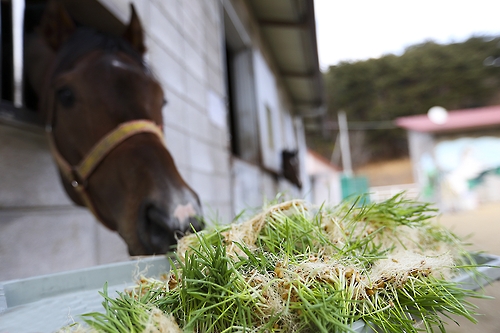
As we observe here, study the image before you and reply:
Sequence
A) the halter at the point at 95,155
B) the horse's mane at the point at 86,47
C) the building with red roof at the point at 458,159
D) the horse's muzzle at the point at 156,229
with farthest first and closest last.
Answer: the building with red roof at the point at 458,159
the horse's mane at the point at 86,47
the halter at the point at 95,155
the horse's muzzle at the point at 156,229

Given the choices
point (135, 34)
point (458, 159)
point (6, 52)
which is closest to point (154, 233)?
point (135, 34)

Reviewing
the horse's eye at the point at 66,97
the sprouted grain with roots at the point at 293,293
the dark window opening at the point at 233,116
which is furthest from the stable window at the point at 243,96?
the sprouted grain with roots at the point at 293,293

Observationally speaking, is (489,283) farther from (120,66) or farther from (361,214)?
(120,66)

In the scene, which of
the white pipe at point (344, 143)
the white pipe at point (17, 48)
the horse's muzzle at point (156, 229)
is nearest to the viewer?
the horse's muzzle at point (156, 229)

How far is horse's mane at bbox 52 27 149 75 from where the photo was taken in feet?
3.54

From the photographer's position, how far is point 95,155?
98cm

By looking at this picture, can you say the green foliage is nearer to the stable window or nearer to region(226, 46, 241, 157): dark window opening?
region(226, 46, 241, 157): dark window opening

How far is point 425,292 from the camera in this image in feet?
1.49

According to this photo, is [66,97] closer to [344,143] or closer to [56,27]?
[56,27]

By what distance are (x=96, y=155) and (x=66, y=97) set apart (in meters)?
0.24

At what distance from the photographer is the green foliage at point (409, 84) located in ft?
60.5

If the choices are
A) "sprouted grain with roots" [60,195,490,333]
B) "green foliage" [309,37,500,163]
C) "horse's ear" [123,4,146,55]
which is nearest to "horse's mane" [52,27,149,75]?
"horse's ear" [123,4,146,55]

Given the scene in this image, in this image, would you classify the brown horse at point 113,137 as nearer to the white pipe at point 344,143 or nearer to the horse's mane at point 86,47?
the horse's mane at point 86,47

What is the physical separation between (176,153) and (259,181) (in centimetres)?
200
